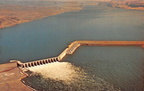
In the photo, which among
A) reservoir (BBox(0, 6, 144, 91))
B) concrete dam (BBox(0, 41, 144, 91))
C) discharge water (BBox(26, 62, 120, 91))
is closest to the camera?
discharge water (BBox(26, 62, 120, 91))

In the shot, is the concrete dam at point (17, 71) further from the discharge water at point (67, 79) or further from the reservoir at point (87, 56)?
the discharge water at point (67, 79)

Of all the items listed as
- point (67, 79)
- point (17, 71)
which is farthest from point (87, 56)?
point (17, 71)

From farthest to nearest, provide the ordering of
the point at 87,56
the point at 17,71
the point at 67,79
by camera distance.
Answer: the point at 87,56 < the point at 17,71 < the point at 67,79

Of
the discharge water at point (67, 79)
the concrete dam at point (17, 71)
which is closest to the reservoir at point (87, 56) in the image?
the discharge water at point (67, 79)

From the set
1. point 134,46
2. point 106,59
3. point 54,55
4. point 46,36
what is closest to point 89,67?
point 106,59

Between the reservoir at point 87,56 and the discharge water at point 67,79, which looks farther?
the reservoir at point 87,56

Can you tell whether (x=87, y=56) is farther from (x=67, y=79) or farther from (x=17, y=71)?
(x=17, y=71)

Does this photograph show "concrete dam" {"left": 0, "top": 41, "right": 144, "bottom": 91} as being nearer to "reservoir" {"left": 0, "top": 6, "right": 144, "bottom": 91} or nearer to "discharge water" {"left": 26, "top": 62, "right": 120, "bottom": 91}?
"reservoir" {"left": 0, "top": 6, "right": 144, "bottom": 91}

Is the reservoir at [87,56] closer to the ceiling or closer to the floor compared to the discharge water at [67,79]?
closer to the floor

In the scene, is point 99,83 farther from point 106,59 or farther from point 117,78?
point 106,59

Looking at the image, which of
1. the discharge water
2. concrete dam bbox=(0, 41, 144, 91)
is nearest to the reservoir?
the discharge water

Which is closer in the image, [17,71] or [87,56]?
[17,71]
